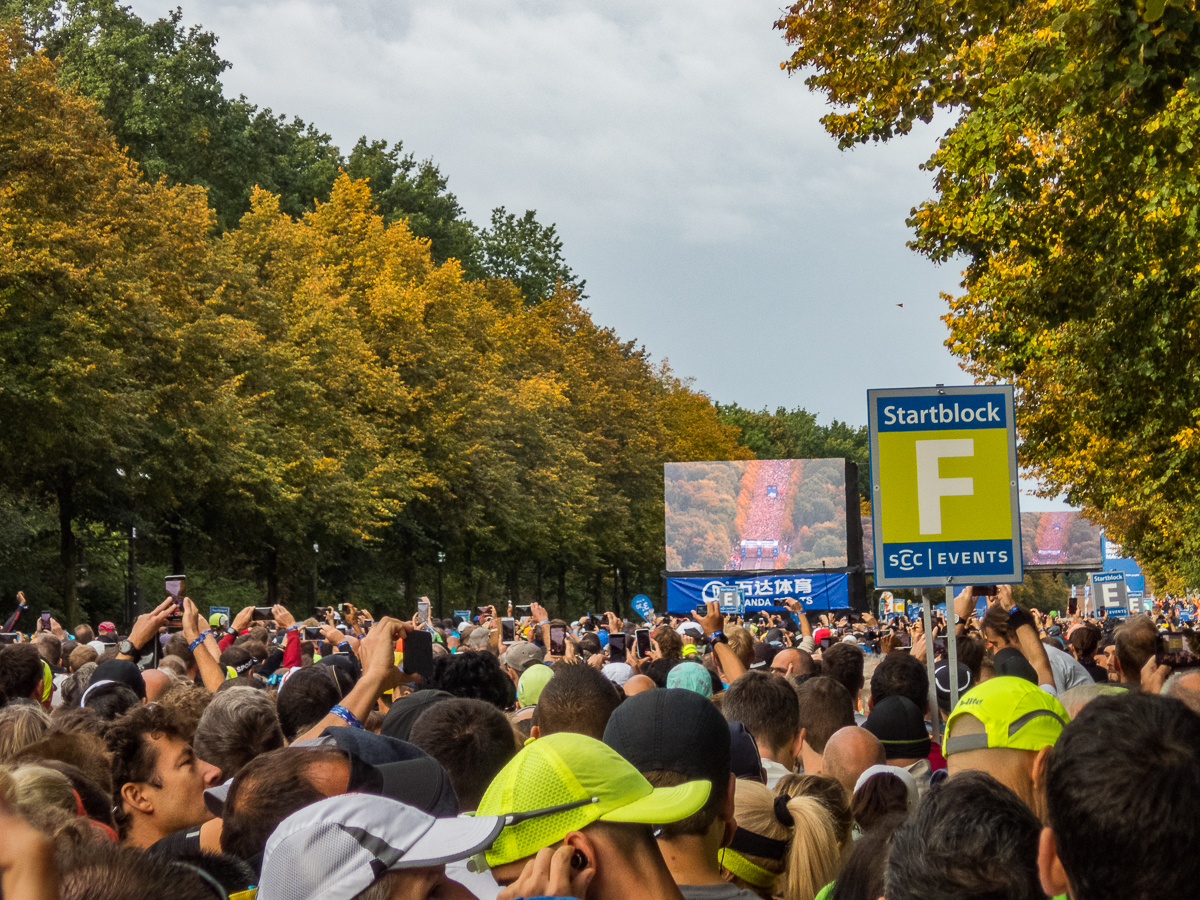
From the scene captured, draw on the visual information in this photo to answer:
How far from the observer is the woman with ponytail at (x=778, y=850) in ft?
11.9

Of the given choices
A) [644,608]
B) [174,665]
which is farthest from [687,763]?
[644,608]

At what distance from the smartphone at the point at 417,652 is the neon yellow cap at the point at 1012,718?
3.61 m

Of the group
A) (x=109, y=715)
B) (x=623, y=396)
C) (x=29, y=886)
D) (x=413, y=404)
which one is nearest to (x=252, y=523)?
(x=413, y=404)

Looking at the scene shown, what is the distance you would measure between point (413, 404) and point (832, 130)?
34505 millimetres

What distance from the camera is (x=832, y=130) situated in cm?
1299

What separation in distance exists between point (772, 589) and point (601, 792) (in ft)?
130

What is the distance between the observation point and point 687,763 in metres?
3.14

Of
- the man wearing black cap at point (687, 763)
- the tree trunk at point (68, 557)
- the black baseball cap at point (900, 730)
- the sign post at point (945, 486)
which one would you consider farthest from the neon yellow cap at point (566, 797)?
the tree trunk at point (68, 557)

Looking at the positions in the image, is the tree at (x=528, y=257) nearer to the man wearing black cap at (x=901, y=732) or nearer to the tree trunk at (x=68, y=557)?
the tree trunk at (x=68, y=557)

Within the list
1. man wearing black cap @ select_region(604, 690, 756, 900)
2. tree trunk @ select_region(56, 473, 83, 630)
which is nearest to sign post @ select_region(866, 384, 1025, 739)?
man wearing black cap @ select_region(604, 690, 756, 900)

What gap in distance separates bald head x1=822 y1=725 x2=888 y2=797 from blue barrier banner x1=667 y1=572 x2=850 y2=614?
3560cm

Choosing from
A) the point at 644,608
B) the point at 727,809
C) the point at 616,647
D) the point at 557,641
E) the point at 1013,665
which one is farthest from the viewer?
the point at 644,608

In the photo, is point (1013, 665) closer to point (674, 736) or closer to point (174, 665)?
point (674, 736)

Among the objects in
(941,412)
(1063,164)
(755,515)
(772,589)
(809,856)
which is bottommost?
(809,856)
